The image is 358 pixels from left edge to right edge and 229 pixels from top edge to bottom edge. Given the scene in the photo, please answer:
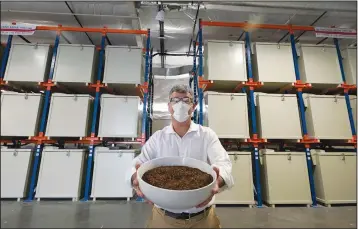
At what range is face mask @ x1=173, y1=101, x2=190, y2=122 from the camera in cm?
122

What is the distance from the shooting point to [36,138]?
320 cm

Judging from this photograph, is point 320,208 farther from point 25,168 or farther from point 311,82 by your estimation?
point 25,168

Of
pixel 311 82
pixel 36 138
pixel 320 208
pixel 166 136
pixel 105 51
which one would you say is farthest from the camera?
pixel 105 51

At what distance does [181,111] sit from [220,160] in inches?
15.1

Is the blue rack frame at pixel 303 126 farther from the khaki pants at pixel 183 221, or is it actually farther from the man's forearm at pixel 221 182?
the man's forearm at pixel 221 182

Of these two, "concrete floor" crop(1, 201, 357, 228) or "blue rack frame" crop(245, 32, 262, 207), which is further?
"blue rack frame" crop(245, 32, 262, 207)

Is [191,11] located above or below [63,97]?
above

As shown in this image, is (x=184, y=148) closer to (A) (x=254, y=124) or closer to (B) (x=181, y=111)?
(B) (x=181, y=111)

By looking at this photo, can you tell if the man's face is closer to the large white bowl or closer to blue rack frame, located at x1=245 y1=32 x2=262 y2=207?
the large white bowl

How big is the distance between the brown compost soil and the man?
18 centimetres

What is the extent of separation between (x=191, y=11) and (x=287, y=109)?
262 cm

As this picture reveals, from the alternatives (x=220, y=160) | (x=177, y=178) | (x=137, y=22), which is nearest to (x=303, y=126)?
(x=220, y=160)

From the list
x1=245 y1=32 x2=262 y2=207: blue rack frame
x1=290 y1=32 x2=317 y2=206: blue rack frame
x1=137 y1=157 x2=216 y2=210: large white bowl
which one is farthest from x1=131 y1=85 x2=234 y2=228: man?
x1=290 y1=32 x2=317 y2=206: blue rack frame

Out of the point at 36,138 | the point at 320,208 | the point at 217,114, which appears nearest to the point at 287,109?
the point at 217,114
